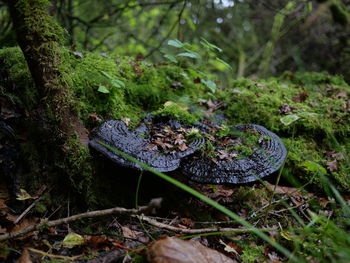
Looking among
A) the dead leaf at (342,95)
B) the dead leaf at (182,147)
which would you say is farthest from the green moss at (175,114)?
the dead leaf at (342,95)

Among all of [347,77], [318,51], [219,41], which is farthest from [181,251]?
[219,41]

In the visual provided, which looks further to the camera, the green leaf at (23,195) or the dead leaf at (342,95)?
the dead leaf at (342,95)

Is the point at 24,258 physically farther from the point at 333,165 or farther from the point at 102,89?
the point at 333,165

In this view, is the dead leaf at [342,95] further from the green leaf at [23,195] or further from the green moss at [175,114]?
the green leaf at [23,195]

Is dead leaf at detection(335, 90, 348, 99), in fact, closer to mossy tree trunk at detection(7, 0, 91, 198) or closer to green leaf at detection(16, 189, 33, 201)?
mossy tree trunk at detection(7, 0, 91, 198)

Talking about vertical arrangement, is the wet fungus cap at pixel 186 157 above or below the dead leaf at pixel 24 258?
above

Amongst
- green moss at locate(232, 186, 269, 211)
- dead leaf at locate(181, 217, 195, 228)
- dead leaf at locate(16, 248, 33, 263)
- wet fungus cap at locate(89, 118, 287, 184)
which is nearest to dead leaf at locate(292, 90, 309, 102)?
wet fungus cap at locate(89, 118, 287, 184)

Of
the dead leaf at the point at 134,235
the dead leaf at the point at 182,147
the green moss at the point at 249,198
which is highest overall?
the dead leaf at the point at 182,147

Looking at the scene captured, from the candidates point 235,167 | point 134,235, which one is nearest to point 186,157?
point 235,167
